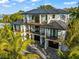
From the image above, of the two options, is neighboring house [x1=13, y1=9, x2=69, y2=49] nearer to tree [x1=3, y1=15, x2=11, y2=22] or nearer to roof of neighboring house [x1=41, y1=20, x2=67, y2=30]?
roof of neighboring house [x1=41, y1=20, x2=67, y2=30]

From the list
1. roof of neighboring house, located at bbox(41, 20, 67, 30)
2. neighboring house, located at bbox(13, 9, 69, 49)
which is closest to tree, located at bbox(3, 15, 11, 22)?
neighboring house, located at bbox(13, 9, 69, 49)

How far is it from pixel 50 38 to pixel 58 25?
327 cm

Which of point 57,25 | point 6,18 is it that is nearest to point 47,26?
point 57,25

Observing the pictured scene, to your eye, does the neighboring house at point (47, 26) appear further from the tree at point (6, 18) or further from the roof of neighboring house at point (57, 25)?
the tree at point (6, 18)

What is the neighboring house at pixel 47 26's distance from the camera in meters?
37.7

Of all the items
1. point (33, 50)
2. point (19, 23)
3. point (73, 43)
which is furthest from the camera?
point (19, 23)

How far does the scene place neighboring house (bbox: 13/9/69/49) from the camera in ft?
124

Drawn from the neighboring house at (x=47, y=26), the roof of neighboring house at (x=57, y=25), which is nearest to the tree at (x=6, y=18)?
the neighboring house at (x=47, y=26)

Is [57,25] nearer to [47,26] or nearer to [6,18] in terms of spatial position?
[47,26]

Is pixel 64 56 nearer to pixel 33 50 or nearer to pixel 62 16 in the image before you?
pixel 33 50

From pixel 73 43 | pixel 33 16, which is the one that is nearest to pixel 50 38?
pixel 33 16

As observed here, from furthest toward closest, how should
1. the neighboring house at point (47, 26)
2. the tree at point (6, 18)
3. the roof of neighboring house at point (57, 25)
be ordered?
the tree at point (6, 18) → the neighboring house at point (47, 26) → the roof of neighboring house at point (57, 25)

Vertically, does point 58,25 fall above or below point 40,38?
above

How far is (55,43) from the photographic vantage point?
126 ft
